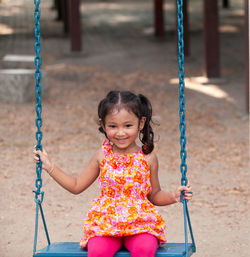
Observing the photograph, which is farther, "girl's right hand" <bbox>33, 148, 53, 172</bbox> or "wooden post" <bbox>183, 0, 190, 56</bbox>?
"wooden post" <bbox>183, 0, 190, 56</bbox>

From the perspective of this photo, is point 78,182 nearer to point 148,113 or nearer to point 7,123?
point 148,113

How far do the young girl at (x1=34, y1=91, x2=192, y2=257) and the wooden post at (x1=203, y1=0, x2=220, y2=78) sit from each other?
8.05m

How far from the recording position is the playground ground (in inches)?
196

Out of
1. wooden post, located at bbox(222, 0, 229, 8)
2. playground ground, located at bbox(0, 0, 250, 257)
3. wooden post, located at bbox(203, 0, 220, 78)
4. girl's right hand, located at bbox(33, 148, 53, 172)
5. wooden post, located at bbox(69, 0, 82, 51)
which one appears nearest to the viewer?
girl's right hand, located at bbox(33, 148, 53, 172)

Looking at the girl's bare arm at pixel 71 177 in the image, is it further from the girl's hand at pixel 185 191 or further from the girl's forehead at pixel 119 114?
the girl's hand at pixel 185 191

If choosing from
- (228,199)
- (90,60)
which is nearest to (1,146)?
(228,199)

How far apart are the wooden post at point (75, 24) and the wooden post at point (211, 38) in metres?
3.53

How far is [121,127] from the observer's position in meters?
3.21

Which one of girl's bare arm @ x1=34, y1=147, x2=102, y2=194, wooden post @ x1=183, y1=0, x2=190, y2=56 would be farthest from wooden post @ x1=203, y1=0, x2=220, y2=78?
girl's bare arm @ x1=34, y1=147, x2=102, y2=194

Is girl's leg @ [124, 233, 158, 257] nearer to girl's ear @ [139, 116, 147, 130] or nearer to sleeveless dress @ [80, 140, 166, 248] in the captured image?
sleeveless dress @ [80, 140, 166, 248]

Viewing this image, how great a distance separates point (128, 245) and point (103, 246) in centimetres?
14

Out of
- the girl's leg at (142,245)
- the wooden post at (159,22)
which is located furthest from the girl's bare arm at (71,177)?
the wooden post at (159,22)

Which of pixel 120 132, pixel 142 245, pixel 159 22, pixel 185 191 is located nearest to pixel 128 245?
pixel 142 245

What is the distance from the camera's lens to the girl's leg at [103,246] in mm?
3066
